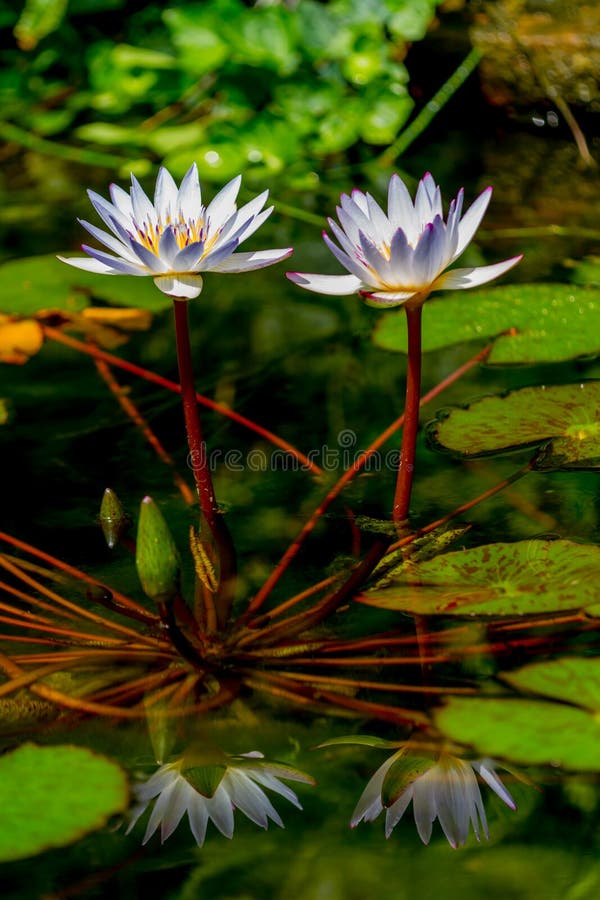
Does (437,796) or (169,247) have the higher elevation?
(169,247)

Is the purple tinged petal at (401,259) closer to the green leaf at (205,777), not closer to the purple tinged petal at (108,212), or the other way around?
the purple tinged petal at (108,212)

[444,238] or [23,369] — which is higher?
[444,238]

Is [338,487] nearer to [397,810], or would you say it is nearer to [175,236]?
[175,236]

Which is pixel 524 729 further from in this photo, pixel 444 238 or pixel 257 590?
pixel 444 238

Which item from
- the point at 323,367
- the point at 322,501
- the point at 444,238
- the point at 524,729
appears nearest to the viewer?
the point at 524,729

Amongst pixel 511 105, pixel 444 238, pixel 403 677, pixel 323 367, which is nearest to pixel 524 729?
pixel 403 677

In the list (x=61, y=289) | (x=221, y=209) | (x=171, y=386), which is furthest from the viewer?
(x=61, y=289)

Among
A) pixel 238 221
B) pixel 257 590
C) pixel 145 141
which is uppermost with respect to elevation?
pixel 238 221

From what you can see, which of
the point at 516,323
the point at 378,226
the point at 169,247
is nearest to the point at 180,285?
the point at 169,247
